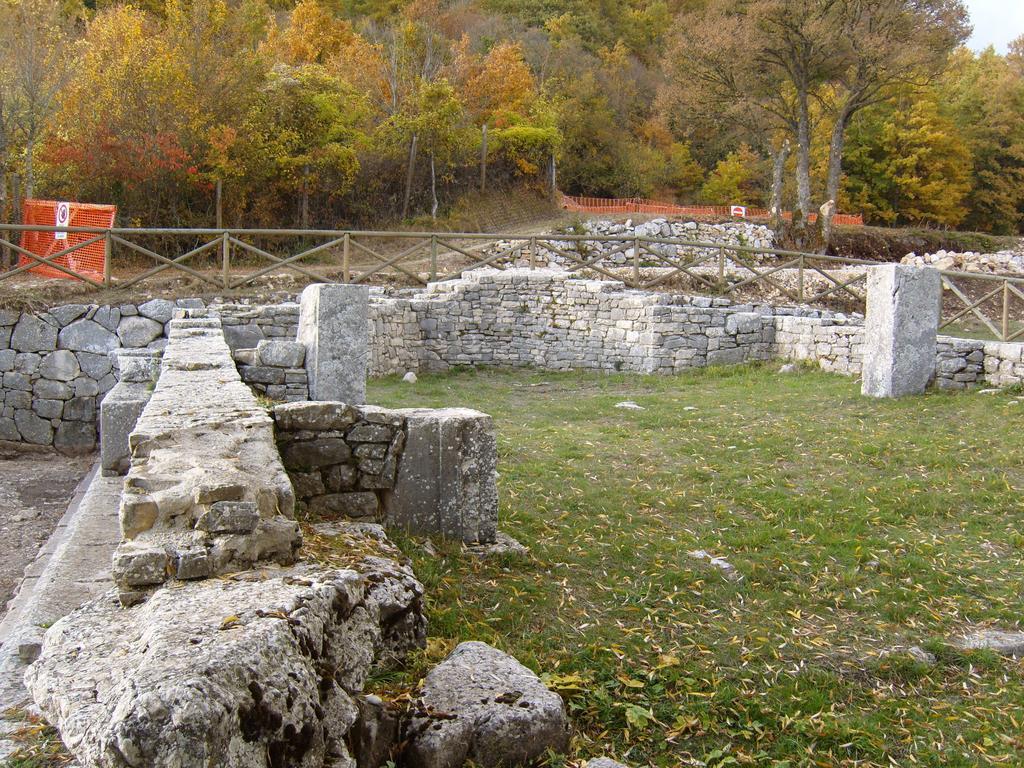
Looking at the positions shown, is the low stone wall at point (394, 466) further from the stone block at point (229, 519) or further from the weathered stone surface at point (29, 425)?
the weathered stone surface at point (29, 425)

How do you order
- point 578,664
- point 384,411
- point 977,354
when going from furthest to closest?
point 977,354 → point 384,411 → point 578,664

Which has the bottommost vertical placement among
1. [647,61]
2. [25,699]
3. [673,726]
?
[673,726]

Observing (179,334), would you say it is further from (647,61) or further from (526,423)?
(647,61)

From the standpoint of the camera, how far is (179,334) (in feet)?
29.8

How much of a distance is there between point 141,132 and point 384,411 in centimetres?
1543

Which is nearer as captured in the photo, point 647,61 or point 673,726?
point 673,726

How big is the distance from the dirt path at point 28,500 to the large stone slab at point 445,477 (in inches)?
109

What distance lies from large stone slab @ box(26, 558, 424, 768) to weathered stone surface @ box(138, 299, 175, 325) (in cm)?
1116

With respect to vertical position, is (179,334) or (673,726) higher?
(179,334)

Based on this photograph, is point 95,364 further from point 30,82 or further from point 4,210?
point 30,82

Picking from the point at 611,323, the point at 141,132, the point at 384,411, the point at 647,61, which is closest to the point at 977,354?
the point at 611,323

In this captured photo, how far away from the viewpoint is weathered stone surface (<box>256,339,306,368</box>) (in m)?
8.61

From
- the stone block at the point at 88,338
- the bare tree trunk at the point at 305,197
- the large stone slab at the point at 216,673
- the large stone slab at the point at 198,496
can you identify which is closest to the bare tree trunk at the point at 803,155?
the bare tree trunk at the point at 305,197

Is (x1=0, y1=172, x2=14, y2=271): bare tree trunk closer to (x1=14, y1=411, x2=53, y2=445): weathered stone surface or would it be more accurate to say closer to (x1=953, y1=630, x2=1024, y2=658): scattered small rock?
(x1=14, y1=411, x2=53, y2=445): weathered stone surface
